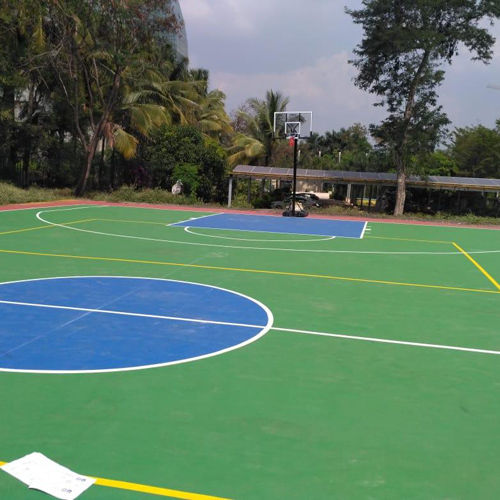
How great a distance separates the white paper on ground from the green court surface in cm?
6

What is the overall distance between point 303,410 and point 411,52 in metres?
24.7

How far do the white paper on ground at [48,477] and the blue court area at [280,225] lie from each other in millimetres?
13609

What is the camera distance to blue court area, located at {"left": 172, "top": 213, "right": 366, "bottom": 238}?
1730 centimetres

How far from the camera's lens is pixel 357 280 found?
33.1ft

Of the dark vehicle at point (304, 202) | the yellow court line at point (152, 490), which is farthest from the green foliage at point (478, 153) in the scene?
the yellow court line at point (152, 490)

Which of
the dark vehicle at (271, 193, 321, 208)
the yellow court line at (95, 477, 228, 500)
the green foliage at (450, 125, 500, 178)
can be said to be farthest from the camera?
the green foliage at (450, 125, 500, 178)

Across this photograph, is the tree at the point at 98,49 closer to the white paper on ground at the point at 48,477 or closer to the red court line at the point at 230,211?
the red court line at the point at 230,211

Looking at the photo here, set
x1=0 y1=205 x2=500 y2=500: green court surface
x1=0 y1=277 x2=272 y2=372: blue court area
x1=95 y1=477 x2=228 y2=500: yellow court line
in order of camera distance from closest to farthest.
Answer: x1=95 y1=477 x2=228 y2=500: yellow court line < x1=0 y1=205 x2=500 y2=500: green court surface < x1=0 y1=277 x2=272 y2=372: blue court area

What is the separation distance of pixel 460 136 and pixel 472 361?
149 feet

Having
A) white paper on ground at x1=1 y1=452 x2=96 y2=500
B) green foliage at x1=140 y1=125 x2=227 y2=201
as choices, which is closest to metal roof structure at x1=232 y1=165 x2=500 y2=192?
green foliage at x1=140 y1=125 x2=227 y2=201

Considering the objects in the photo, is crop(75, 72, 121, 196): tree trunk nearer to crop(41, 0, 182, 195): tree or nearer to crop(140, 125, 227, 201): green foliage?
crop(41, 0, 182, 195): tree

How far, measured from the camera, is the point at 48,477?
3414 mm

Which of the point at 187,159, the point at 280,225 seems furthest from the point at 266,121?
the point at 280,225

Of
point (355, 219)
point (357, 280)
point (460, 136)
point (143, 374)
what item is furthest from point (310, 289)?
point (460, 136)
